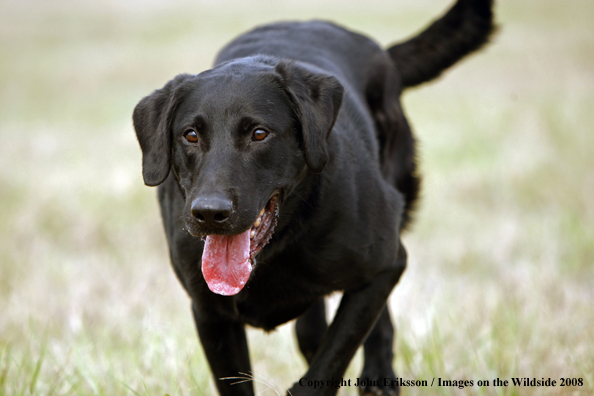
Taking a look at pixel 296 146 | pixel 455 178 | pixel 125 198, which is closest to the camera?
pixel 296 146

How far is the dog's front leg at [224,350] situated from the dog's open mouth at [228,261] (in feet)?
1.40

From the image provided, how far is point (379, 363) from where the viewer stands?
10.6 ft

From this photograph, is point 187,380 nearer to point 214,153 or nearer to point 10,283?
point 214,153

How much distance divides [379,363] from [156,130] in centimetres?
152

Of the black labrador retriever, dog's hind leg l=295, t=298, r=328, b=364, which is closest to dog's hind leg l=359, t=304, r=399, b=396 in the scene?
dog's hind leg l=295, t=298, r=328, b=364

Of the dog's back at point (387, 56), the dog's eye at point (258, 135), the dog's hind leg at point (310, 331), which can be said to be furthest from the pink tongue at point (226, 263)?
the dog's hind leg at point (310, 331)

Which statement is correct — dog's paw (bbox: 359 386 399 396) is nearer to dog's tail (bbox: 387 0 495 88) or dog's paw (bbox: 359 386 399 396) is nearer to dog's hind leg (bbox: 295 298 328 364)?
dog's hind leg (bbox: 295 298 328 364)

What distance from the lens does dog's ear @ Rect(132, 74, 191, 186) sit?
2471 mm

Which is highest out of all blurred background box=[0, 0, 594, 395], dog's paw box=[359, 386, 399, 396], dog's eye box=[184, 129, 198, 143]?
dog's eye box=[184, 129, 198, 143]

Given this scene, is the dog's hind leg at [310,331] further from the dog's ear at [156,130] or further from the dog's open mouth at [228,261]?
the dog's ear at [156,130]

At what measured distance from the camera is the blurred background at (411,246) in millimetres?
3150

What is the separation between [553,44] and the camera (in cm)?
1495

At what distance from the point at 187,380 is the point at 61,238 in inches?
119

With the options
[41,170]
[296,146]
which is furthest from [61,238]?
[296,146]
